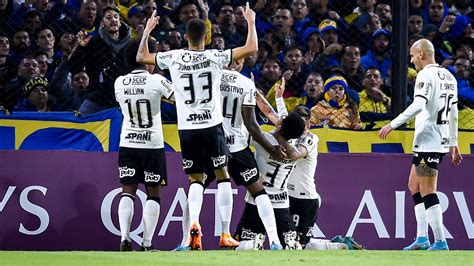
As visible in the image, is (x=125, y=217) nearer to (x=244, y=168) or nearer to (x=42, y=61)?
(x=244, y=168)

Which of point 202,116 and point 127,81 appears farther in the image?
point 127,81

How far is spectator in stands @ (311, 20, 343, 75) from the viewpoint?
45.4 ft

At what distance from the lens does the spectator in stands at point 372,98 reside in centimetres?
1297

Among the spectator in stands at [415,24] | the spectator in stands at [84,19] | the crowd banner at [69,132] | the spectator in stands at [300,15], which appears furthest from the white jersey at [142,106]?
→ the spectator in stands at [415,24]

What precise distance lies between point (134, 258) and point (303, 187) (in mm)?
3425

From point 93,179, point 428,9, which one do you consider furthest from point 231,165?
point 428,9

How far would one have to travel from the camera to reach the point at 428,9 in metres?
15.4

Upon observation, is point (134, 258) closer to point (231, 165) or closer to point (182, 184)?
point (231, 165)

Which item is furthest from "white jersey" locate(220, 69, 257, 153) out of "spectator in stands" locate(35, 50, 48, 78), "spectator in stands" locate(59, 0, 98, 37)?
"spectator in stands" locate(59, 0, 98, 37)

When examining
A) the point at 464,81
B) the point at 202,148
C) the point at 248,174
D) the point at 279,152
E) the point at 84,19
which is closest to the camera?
the point at 202,148

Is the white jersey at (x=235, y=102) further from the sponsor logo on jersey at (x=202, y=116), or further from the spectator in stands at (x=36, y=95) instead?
the spectator in stands at (x=36, y=95)

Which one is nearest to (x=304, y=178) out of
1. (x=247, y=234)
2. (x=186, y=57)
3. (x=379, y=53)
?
(x=247, y=234)

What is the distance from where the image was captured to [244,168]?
34.4 feet

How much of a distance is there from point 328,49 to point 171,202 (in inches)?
130
